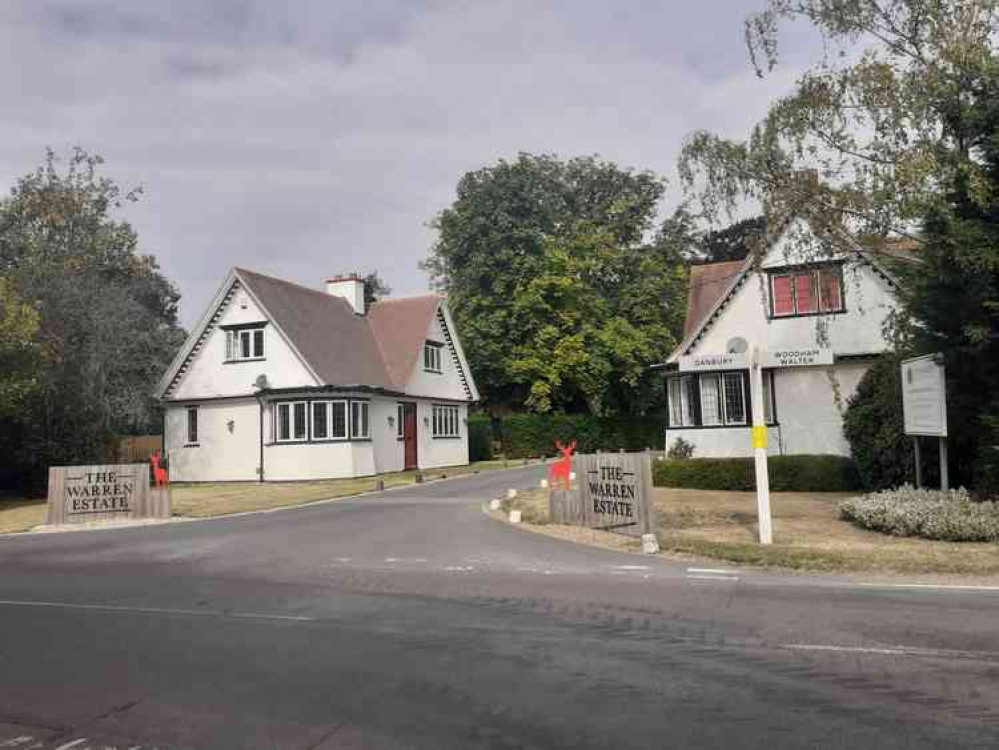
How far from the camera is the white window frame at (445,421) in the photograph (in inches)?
1540

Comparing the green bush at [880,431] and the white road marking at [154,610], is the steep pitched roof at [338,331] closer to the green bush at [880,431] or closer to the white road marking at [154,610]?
the green bush at [880,431]

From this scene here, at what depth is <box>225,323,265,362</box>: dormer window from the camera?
3325 cm

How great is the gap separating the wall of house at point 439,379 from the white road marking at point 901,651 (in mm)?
29952

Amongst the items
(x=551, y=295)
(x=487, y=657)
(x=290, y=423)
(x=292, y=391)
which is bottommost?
(x=487, y=657)

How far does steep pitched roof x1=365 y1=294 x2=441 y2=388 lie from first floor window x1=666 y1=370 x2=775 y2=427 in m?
13.1

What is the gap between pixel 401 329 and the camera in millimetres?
38719

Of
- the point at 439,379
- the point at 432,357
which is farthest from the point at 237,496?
the point at 439,379

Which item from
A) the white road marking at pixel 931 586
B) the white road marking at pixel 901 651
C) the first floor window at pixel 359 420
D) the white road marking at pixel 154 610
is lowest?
the white road marking at pixel 931 586

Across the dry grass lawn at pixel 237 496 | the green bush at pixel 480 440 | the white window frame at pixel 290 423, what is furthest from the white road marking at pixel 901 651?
the green bush at pixel 480 440

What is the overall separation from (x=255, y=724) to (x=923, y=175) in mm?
15546

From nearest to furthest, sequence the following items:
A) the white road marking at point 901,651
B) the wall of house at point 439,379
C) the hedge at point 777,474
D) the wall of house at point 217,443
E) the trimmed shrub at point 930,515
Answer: the white road marking at point 901,651 → the trimmed shrub at point 930,515 → the hedge at point 777,474 → the wall of house at point 217,443 → the wall of house at point 439,379

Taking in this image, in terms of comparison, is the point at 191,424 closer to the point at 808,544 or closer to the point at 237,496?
the point at 237,496

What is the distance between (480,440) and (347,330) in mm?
11459

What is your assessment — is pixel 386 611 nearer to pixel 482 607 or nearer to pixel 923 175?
pixel 482 607
